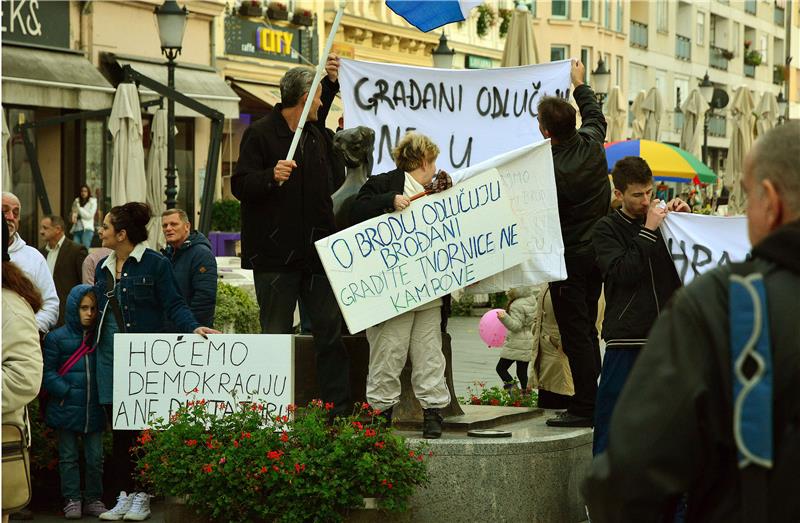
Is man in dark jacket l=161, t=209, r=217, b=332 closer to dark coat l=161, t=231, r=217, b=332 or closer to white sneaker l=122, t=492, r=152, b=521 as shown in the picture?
dark coat l=161, t=231, r=217, b=332

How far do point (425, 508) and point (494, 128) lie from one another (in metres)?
2.93

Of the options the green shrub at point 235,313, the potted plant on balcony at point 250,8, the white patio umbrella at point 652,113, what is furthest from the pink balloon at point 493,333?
the white patio umbrella at point 652,113

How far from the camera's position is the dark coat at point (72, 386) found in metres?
7.99

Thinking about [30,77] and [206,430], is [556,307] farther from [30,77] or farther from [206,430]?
[30,77]

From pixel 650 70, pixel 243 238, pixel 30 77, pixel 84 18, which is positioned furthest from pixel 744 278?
pixel 650 70

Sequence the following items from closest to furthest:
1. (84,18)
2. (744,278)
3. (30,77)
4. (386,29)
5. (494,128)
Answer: (744,278) → (494,128) → (30,77) → (84,18) → (386,29)

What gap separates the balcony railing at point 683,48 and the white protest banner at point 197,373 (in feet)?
197

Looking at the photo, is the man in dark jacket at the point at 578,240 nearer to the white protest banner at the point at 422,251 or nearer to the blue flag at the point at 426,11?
the white protest banner at the point at 422,251

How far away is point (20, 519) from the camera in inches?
311

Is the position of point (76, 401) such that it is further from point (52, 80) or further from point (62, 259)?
point (52, 80)

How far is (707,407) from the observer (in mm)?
2730

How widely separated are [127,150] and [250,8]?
14.9m

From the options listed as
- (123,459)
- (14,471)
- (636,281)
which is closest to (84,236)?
(123,459)

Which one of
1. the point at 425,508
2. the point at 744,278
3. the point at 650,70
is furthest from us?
the point at 650,70
